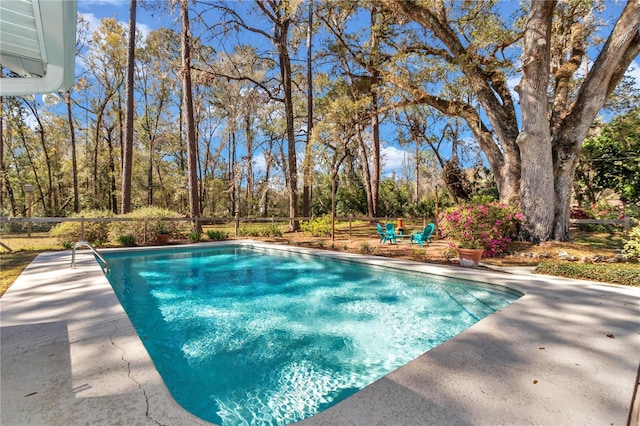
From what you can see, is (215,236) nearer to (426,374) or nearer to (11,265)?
(11,265)

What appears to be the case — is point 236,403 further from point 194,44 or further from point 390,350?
point 194,44

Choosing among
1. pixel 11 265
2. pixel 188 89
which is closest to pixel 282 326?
pixel 11 265

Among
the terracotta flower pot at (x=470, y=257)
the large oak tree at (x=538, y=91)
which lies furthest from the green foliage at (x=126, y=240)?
the large oak tree at (x=538, y=91)

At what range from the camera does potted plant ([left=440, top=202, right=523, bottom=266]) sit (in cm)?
647

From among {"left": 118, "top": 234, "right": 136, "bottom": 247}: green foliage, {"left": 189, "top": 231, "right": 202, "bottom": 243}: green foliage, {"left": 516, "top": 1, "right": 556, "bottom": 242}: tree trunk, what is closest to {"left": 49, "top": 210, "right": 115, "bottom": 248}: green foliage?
{"left": 118, "top": 234, "right": 136, "bottom": 247}: green foliage

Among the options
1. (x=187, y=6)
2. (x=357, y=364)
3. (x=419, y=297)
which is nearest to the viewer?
(x=357, y=364)

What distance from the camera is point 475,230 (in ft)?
22.0

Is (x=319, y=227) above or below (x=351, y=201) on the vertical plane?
below

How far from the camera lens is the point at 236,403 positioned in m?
2.30

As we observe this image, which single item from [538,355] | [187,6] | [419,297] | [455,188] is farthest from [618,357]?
[187,6]

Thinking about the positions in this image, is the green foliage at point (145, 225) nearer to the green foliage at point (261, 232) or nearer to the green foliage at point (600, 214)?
the green foliage at point (261, 232)

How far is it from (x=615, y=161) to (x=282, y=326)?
671 inches

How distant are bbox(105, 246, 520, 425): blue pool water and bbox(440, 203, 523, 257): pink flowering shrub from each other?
1.63 m

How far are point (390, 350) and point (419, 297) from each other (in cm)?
207
